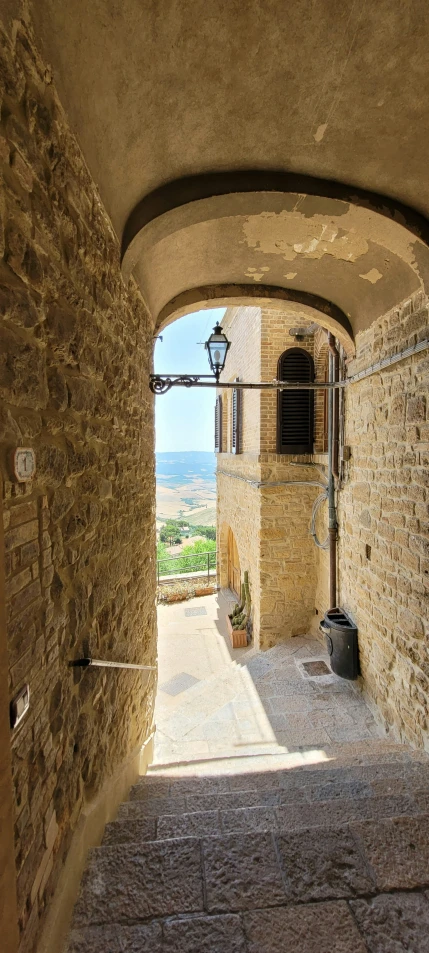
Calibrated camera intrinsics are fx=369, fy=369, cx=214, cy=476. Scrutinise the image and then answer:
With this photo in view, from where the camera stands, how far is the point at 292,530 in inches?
242

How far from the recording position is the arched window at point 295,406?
20.1 ft

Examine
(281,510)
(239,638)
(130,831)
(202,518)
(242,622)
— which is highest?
(281,510)

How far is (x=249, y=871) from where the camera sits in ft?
4.66

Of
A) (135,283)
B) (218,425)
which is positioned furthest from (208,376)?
(218,425)

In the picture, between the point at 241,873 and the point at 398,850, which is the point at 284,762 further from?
the point at 241,873

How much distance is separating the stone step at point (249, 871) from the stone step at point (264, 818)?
0.11m

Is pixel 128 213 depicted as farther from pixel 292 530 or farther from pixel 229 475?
pixel 229 475

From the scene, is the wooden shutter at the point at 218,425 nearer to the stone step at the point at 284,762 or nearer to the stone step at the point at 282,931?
the stone step at the point at 284,762

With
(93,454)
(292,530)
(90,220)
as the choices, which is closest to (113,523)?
(93,454)

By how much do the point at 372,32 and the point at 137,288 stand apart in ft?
6.02

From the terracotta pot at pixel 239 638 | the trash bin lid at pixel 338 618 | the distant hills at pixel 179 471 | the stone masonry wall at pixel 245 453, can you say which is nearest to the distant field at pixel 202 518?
the distant hills at pixel 179 471

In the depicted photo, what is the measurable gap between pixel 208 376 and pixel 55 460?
2558 mm

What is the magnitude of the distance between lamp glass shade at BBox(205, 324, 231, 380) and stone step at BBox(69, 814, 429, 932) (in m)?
3.31

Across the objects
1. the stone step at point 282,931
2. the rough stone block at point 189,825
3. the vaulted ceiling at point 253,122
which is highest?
the vaulted ceiling at point 253,122
